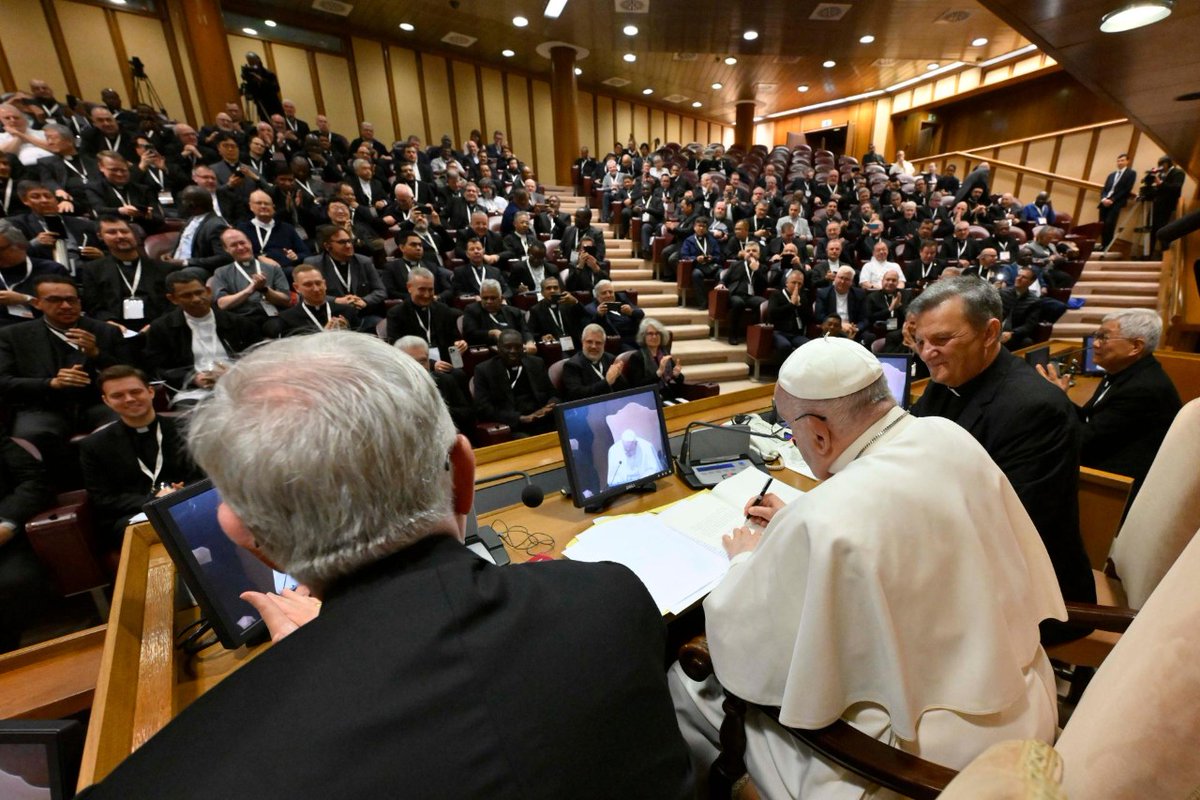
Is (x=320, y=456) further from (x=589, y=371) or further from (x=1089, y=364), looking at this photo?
(x=1089, y=364)

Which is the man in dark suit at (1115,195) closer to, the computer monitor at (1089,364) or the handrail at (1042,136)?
the handrail at (1042,136)

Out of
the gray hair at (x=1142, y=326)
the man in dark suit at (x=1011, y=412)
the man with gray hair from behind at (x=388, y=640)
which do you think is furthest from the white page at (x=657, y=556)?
the gray hair at (x=1142, y=326)

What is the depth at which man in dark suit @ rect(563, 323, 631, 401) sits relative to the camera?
12.8ft

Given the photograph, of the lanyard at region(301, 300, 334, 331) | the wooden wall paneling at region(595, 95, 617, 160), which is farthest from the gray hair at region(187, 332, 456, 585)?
the wooden wall paneling at region(595, 95, 617, 160)

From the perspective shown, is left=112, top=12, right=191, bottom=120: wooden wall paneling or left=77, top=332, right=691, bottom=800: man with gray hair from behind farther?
left=112, top=12, right=191, bottom=120: wooden wall paneling

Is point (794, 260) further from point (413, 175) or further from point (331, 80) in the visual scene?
point (331, 80)

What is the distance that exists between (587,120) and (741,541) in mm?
15571

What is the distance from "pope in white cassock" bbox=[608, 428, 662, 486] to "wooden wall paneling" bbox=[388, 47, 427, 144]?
12305 mm

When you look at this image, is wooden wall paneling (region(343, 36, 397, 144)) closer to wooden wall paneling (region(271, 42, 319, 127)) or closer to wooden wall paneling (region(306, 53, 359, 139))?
wooden wall paneling (region(306, 53, 359, 139))

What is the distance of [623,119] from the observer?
1515 cm

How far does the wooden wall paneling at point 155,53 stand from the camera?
841 cm

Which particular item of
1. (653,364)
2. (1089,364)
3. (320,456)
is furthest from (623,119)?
(320,456)

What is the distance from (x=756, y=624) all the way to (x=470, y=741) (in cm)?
77

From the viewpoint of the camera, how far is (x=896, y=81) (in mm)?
13969
